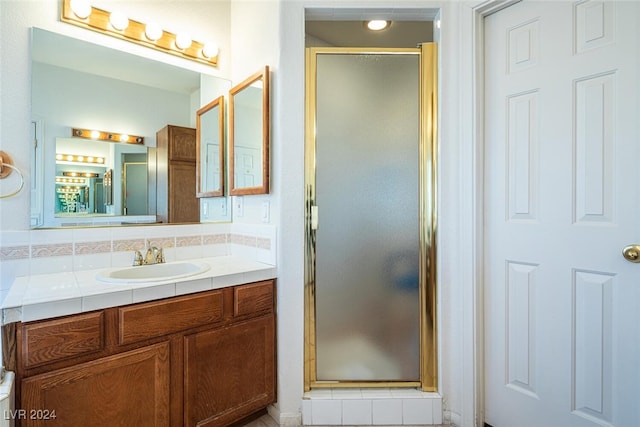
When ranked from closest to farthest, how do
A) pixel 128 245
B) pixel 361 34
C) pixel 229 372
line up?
1. pixel 229 372
2. pixel 128 245
3. pixel 361 34

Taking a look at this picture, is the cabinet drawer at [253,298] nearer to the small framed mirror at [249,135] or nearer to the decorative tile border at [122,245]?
the decorative tile border at [122,245]

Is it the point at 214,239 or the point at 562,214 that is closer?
the point at 562,214

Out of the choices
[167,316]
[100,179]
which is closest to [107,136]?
[100,179]

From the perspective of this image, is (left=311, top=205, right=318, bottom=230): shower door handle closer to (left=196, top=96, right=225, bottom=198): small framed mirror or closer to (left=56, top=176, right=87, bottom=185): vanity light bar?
(left=196, top=96, right=225, bottom=198): small framed mirror

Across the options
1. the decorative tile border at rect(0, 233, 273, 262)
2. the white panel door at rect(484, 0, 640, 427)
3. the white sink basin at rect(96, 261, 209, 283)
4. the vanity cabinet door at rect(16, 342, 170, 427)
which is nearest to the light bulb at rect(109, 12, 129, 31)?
the decorative tile border at rect(0, 233, 273, 262)

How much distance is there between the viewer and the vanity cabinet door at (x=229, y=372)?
1.49 metres

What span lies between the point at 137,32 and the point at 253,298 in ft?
5.44

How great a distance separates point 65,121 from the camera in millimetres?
1650

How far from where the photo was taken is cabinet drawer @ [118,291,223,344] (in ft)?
4.31

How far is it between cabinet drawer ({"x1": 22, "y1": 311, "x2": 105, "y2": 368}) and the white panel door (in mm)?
1779

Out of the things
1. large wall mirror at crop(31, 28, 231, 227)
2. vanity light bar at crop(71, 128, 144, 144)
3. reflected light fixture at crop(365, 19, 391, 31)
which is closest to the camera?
large wall mirror at crop(31, 28, 231, 227)

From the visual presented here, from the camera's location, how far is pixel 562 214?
4.68 ft

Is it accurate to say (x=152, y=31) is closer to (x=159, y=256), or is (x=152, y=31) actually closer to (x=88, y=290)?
(x=159, y=256)

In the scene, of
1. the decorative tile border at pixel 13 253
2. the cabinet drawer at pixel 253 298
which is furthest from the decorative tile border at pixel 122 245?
the cabinet drawer at pixel 253 298
